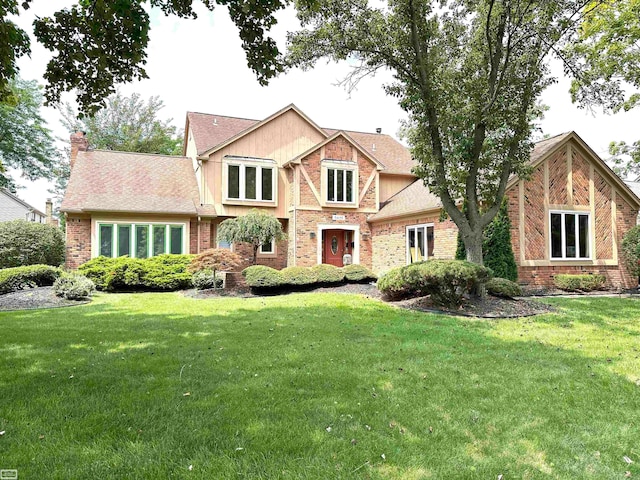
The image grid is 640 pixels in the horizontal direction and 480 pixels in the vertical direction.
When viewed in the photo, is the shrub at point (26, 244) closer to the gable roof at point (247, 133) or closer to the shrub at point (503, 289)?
the gable roof at point (247, 133)

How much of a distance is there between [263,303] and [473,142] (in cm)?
706

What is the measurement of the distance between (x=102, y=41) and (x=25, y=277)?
966 centimetres

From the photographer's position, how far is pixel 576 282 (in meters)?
13.8

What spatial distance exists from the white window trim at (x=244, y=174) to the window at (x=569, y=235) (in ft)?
37.4

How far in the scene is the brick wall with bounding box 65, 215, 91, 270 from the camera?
16094 millimetres

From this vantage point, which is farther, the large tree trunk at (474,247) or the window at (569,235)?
the window at (569,235)

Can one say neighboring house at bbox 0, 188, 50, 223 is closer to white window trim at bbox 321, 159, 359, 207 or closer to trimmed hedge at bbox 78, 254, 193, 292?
trimmed hedge at bbox 78, 254, 193, 292

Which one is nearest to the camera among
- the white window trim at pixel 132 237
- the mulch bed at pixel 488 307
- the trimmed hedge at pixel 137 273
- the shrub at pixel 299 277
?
the mulch bed at pixel 488 307

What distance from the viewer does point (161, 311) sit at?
9.28 metres

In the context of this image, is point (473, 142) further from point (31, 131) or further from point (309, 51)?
point (31, 131)

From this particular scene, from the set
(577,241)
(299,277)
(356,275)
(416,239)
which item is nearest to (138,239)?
(299,277)

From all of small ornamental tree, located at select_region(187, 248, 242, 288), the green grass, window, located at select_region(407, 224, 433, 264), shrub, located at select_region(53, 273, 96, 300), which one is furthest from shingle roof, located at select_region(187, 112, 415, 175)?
the green grass

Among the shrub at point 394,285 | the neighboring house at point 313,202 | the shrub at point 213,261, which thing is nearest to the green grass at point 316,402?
the shrub at point 394,285

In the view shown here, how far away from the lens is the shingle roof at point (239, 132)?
64.4ft
